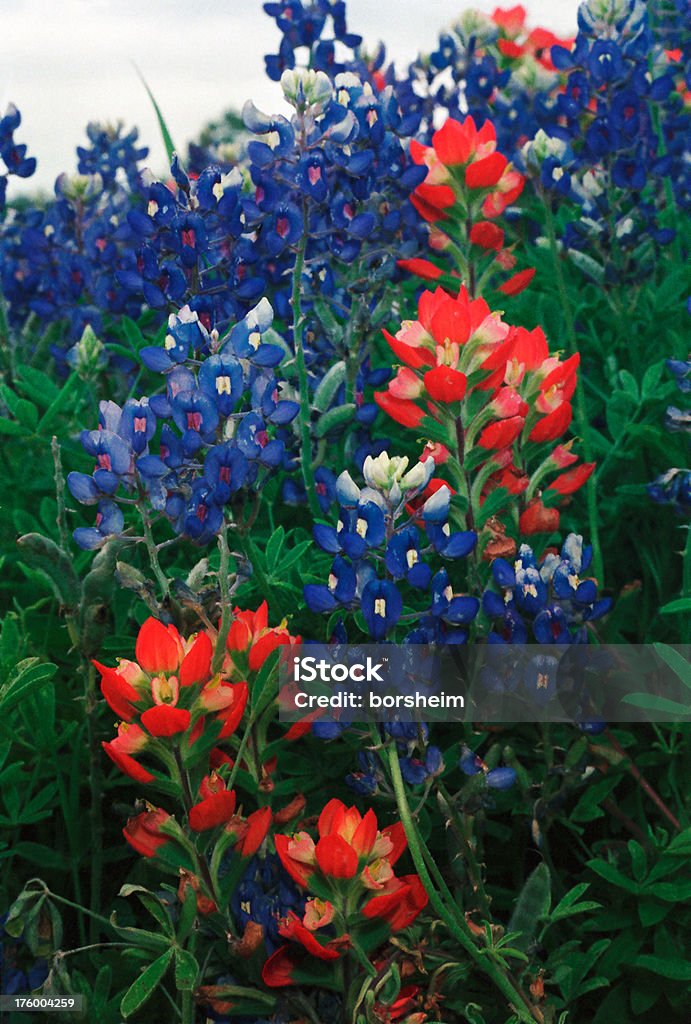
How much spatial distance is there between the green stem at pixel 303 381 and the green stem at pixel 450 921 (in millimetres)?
556

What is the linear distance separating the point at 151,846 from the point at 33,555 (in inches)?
17.3

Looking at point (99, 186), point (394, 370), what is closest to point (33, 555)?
point (394, 370)

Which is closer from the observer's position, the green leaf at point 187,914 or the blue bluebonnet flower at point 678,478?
the green leaf at point 187,914

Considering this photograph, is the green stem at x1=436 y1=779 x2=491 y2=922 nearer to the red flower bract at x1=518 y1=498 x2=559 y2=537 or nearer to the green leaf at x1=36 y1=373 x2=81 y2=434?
the red flower bract at x1=518 y1=498 x2=559 y2=537

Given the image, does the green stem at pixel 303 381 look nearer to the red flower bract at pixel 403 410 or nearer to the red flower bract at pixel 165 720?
the red flower bract at pixel 403 410

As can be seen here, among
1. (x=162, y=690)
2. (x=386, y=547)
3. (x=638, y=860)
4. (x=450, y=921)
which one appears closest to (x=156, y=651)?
(x=162, y=690)

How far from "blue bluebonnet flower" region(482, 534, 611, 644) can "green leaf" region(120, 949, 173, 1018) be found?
1.74ft

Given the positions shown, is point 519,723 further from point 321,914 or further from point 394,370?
point 394,370

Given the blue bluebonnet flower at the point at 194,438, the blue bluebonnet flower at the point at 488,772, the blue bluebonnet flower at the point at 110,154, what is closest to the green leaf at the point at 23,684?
the blue bluebonnet flower at the point at 194,438

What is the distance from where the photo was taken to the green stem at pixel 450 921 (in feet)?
3.88

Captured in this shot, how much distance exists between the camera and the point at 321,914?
1.23 metres

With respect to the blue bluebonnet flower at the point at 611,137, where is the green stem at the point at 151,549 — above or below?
below

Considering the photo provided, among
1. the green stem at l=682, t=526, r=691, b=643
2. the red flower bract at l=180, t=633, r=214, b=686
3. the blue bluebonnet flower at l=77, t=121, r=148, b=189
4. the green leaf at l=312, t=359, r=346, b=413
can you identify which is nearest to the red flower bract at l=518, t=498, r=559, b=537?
the green stem at l=682, t=526, r=691, b=643

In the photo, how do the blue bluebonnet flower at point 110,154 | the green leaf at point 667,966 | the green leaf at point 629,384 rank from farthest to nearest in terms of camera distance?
1. the blue bluebonnet flower at point 110,154
2. the green leaf at point 629,384
3. the green leaf at point 667,966
